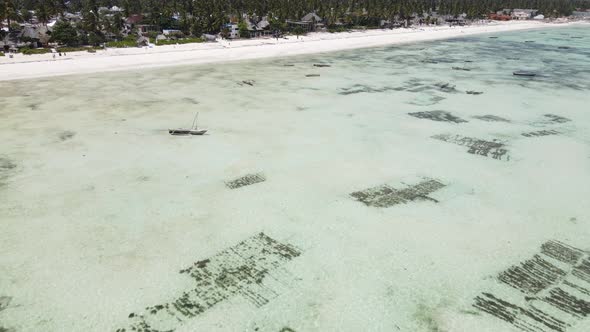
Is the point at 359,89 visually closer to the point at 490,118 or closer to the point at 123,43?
the point at 490,118

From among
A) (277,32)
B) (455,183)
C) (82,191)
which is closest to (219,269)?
(82,191)

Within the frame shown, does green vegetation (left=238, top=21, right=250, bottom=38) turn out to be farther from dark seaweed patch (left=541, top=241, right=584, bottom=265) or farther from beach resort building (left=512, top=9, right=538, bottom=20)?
beach resort building (left=512, top=9, right=538, bottom=20)

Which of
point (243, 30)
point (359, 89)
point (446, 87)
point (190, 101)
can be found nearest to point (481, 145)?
point (359, 89)

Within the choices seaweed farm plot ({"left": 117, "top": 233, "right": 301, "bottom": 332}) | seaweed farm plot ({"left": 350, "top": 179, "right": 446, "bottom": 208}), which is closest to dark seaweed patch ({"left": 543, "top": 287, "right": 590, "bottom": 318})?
seaweed farm plot ({"left": 350, "top": 179, "right": 446, "bottom": 208})

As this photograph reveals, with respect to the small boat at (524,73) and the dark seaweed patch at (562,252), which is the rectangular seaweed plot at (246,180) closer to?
the dark seaweed patch at (562,252)

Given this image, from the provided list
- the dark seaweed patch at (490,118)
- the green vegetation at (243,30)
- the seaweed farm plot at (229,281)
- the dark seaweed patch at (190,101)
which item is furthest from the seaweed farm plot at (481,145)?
the green vegetation at (243,30)

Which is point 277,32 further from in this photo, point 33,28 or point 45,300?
point 45,300
